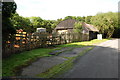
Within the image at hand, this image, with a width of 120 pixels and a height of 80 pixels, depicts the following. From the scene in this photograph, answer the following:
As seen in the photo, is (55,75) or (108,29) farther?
(108,29)

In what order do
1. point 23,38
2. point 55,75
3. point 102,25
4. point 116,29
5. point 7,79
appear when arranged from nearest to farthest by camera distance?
point 7,79 < point 55,75 < point 23,38 < point 102,25 < point 116,29

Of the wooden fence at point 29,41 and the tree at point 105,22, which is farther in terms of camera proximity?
the tree at point 105,22

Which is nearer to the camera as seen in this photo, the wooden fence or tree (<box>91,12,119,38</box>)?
the wooden fence

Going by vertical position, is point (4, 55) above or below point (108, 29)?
below

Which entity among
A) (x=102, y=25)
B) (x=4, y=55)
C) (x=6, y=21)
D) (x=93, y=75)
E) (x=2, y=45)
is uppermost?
(x=102, y=25)

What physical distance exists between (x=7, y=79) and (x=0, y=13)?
3891 mm

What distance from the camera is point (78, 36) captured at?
27.1m

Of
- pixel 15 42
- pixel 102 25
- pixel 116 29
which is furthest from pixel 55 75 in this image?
pixel 116 29

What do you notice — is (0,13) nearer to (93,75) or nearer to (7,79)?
→ (7,79)

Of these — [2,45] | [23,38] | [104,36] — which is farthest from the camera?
[104,36]

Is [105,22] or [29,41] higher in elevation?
[105,22]

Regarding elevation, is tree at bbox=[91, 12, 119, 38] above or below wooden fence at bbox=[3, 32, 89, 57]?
above

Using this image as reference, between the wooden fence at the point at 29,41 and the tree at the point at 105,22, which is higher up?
the tree at the point at 105,22

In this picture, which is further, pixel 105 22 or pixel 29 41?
pixel 105 22
